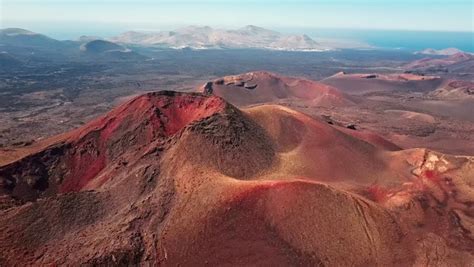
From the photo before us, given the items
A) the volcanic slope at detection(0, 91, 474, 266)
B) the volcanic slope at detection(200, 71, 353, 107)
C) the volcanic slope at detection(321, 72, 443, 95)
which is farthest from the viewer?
the volcanic slope at detection(321, 72, 443, 95)

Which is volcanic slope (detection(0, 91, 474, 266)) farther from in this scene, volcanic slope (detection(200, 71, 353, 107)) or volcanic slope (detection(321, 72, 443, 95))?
volcanic slope (detection(321, 72, 443, 95))

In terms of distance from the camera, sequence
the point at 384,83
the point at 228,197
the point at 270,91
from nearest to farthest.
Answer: the point at 228,197
the point at 270,91
the point at 384,83

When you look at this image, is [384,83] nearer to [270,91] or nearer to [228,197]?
[270,91]

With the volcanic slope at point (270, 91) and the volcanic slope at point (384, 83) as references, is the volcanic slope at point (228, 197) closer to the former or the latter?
the volcanic slope at point (270, 91)

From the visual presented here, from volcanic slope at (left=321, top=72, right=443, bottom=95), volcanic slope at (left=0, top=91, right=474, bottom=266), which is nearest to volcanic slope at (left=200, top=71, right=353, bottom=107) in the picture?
volcanic slope at (left=321, top=72, right=443, bottom=95)

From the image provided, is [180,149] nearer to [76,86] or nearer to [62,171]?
[62,171]

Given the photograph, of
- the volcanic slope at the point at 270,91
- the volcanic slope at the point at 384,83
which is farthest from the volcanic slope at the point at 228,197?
the volcanic slope at the point at 384,83

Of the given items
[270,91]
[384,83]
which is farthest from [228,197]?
[384,83]
